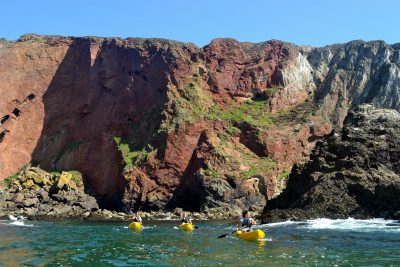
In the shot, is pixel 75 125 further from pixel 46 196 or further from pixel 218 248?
pixel 218 248

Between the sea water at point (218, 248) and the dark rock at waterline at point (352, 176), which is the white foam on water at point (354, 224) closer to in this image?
the sea water at point (218, 248)

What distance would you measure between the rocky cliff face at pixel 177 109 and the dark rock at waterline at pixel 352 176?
22.4m

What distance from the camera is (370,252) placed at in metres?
28.6

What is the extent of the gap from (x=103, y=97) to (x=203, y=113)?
2398 cm

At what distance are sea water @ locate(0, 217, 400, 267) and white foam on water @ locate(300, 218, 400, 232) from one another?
8 centimetres

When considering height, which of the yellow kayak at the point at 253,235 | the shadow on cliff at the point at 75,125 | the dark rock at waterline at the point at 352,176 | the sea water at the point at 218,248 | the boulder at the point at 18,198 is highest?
the shadow on cliff at the point at 75,125

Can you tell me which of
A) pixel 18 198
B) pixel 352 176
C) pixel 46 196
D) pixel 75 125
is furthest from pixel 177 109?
pixel 352 176

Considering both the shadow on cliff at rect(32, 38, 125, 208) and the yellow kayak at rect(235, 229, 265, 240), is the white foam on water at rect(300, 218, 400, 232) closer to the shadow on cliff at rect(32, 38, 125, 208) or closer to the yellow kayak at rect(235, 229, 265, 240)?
the yellow kayak at rect(235, 229, 265, 240)

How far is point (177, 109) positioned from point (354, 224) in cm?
5420

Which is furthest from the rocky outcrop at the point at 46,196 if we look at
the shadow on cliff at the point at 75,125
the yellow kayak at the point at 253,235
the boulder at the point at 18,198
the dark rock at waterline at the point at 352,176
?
the yellow kayak at the point at 253,235

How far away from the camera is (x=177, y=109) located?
94.8 meters

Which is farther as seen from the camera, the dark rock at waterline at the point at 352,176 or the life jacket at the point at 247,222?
the dark rock at waterline at the point at 352,176

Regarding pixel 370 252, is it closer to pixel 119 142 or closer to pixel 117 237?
pixel 117 237

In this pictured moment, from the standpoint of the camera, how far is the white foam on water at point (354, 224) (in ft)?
137
